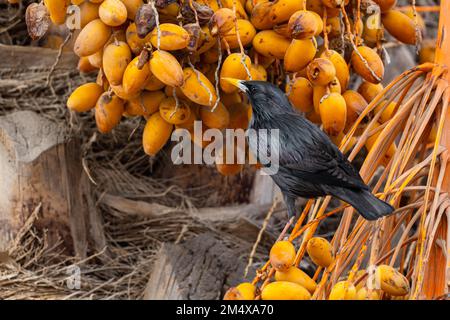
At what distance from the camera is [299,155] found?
66.9 inches

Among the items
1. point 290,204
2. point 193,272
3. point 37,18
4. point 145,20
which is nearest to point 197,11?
point 145,20

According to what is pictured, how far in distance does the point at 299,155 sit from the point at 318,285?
330mm

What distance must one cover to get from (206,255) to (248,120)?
46 centimetres

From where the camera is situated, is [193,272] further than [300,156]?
Yes

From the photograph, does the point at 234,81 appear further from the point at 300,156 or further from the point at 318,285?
the point at 318,285

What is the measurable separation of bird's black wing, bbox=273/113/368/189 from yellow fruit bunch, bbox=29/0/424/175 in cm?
5

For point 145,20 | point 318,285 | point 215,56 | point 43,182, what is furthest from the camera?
point 43,182

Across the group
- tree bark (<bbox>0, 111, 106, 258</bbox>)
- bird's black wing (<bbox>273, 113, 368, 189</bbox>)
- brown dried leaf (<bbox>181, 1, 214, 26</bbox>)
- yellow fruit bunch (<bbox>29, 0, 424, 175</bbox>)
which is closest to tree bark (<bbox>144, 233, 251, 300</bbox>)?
tree bark (<bbox>0, 111, 106, 258</bbox>)

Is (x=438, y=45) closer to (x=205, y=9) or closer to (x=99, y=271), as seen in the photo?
(x=205, y=9)

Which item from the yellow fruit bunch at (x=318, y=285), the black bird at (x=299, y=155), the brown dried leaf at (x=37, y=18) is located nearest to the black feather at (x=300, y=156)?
the black bird at (x=299, y=155)

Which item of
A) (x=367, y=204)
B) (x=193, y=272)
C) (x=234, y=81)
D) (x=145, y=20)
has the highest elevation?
(x=145, y=20)

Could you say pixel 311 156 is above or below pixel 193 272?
above

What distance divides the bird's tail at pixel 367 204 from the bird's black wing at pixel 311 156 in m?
0.04

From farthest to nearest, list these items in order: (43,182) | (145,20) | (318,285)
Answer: (43,182) → (145,20) → (318,285)
